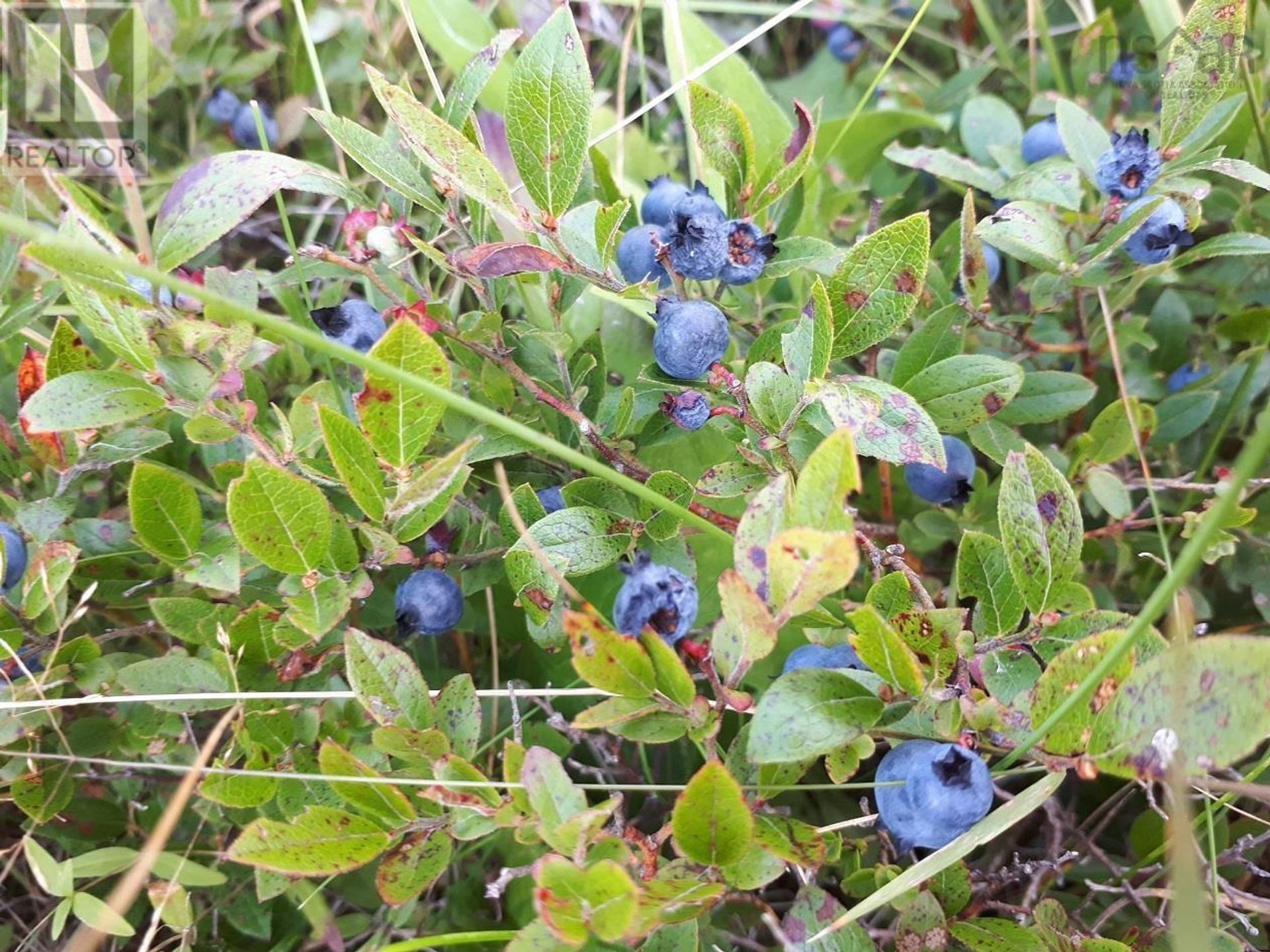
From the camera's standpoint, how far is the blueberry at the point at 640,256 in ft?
4.14

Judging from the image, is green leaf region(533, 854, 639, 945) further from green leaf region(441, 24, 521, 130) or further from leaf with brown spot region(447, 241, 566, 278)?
green leaf region(441, 24, 521, 130)

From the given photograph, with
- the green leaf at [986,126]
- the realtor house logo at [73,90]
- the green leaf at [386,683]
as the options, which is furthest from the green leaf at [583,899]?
the realtor house logo at [73,90]

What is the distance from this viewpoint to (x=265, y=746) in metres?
1.18

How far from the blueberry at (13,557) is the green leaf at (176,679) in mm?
179

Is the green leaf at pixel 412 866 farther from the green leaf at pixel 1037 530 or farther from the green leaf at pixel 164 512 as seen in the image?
the green leaf at pixel 1037 530

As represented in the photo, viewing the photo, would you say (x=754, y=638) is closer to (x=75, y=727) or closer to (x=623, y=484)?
(x=623, y=484)

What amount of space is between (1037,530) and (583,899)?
0.58 m

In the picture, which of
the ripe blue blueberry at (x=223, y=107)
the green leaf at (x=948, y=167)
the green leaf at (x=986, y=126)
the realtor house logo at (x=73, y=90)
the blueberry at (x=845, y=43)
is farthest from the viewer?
the blueberry at (x=845, y=43)

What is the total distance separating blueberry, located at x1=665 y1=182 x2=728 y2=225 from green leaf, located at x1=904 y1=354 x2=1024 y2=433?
32 cm

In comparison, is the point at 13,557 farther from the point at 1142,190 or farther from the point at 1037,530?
the point at 1142,190

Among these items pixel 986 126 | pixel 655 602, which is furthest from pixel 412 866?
pixel 986 126

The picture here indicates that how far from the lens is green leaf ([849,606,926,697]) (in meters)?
0.90

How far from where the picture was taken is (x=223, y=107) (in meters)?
2.21

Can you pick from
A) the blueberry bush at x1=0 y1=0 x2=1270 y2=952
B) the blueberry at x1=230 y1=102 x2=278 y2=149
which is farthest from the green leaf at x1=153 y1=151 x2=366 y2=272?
the blueberry at x1=230 y1=102 x2=278 y2=149
